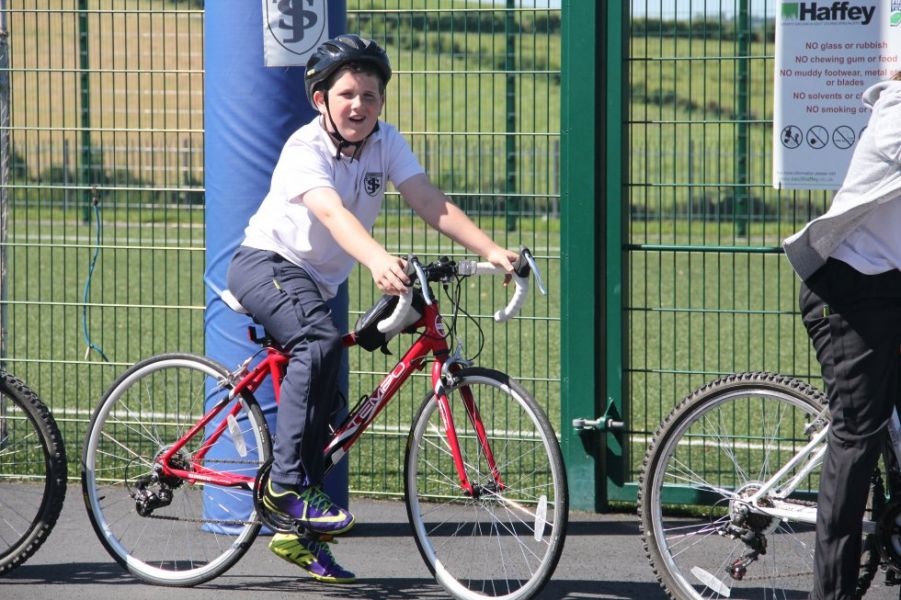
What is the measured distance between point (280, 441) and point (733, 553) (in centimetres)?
153

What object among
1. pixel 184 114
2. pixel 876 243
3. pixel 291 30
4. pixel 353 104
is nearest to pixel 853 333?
pixel 876 243

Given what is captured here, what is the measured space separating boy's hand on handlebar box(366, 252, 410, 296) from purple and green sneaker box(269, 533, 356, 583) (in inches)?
41.1

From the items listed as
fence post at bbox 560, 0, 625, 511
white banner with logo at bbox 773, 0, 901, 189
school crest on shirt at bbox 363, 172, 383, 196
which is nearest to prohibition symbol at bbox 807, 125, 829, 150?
white banner with logo at bbox 773, 0, 901, 189

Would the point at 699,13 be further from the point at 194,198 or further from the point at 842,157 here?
the point at 194,198

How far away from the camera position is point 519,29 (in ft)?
21.5

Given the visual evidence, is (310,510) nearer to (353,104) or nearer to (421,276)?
(421,276)

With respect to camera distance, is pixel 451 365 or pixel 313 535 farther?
pixel 313 535

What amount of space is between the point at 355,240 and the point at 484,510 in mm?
1065

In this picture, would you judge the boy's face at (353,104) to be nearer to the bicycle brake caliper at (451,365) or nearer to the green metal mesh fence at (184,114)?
the bicycle brake caliper at (451,365)

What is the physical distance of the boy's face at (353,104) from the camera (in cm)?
485

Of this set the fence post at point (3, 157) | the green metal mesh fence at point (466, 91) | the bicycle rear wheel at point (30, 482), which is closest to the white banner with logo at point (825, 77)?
the green metal mesh fence at point (466, 91)

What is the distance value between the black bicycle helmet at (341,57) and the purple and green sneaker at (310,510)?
136 cm

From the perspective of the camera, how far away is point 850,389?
4.27 metres

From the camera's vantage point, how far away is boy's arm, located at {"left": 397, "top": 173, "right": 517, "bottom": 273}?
4.80m
